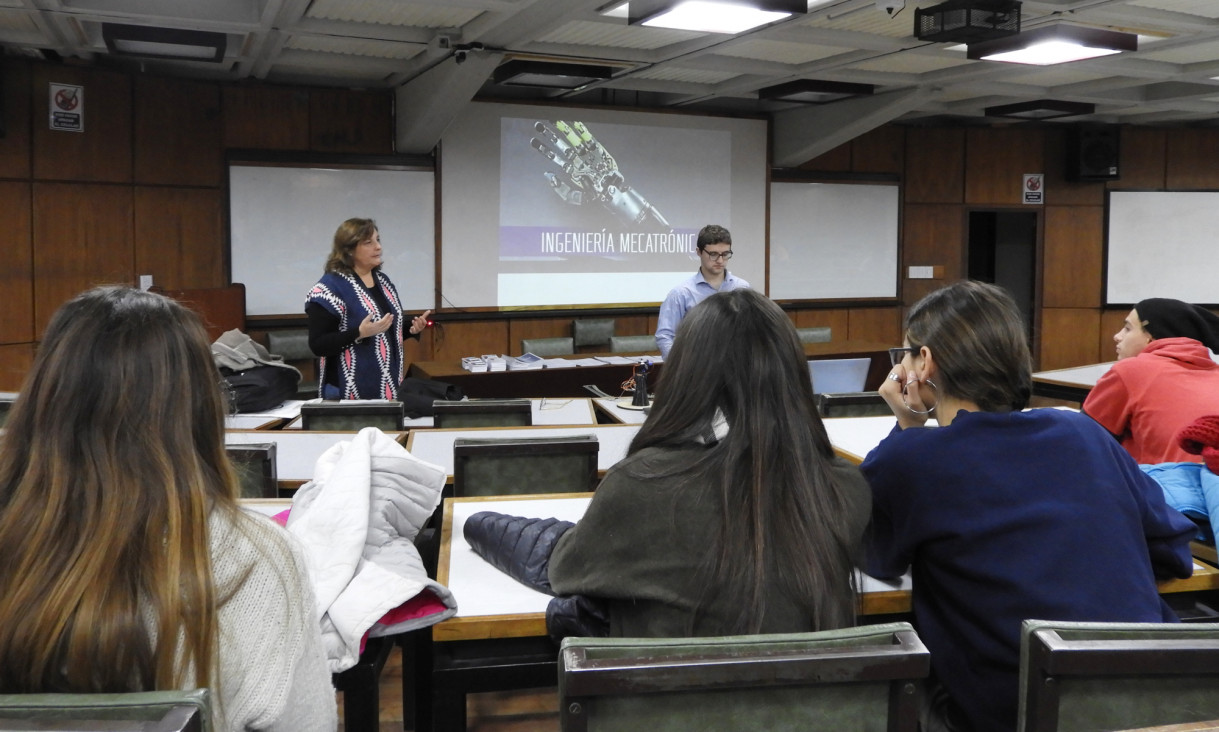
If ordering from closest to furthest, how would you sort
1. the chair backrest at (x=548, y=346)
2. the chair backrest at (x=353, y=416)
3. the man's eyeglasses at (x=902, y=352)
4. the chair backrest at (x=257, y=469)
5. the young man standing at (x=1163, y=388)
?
the man's eyeglasses at (x=902, y=352)
the chair backrest at (x=257, y=469)
the young man standing at (x=1163, y=388)
the chair backrest at (x=353, y=416)
the chair backrest at (x=548, y=346)

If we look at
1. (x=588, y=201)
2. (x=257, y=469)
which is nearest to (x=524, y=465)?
(x=257, y=469)

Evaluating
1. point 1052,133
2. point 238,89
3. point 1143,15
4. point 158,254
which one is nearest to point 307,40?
point 238,89

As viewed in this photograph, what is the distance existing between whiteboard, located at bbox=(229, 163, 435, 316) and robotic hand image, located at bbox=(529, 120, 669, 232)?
40.7 inches

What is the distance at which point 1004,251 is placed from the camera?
10789 mm

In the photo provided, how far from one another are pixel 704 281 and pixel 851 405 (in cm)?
117

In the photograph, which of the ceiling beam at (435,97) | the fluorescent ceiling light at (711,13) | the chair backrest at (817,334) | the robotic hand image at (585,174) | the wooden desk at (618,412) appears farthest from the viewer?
the chair backrest at (817,334)

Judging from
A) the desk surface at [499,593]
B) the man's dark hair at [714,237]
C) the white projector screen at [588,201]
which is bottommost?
the desk surface at [499,593]

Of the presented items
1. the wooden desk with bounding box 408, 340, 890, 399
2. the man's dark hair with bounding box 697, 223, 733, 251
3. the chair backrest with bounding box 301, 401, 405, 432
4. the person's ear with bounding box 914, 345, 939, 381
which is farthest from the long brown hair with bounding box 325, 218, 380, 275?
the person's ear with bounding box 914, 345, 939, 381

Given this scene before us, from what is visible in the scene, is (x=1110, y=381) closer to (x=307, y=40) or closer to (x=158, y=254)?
(x=307, y=40)

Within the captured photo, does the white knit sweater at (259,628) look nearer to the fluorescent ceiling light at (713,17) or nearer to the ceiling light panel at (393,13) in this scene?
the fluorescent ceiling light at (713,17)

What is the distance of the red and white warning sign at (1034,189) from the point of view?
962cm

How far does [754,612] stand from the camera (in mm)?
1350

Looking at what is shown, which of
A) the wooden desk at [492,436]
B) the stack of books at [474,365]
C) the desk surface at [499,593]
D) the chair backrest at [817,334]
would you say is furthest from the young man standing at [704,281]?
the chair backrest at [817,334]

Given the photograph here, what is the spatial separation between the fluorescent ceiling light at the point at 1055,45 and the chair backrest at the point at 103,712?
539cm
